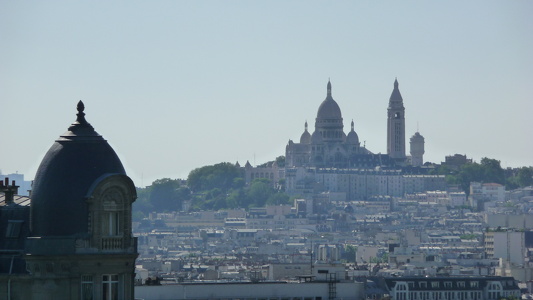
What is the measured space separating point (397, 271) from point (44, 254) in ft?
366

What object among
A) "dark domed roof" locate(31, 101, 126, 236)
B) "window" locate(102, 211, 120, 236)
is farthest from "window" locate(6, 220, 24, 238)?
"window" locate(102, 211, 120, 236)

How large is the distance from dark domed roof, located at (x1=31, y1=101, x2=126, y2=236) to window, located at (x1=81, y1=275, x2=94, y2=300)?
461 millimetres

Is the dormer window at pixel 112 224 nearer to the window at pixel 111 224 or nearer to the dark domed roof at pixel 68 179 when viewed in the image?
the window at pixel 111 224

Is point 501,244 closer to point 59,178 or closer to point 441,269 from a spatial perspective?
point 441,269

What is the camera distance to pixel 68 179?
2270 cm

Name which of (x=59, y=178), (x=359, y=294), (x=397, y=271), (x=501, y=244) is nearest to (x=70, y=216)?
(x=59, y=178)

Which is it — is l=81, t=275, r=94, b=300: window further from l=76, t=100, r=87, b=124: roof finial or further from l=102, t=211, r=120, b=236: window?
l=76, t=100, r=87, b=124: roof finial

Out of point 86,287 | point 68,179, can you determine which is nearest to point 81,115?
point 68,179

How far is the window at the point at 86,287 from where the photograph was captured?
74.2ft

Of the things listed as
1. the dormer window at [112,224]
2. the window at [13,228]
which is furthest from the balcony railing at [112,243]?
the window at [13,228]

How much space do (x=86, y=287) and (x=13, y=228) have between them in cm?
122

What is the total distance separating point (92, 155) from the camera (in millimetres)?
22922

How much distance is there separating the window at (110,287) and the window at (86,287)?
0.13m

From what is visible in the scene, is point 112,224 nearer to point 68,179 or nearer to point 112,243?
point 112,243
